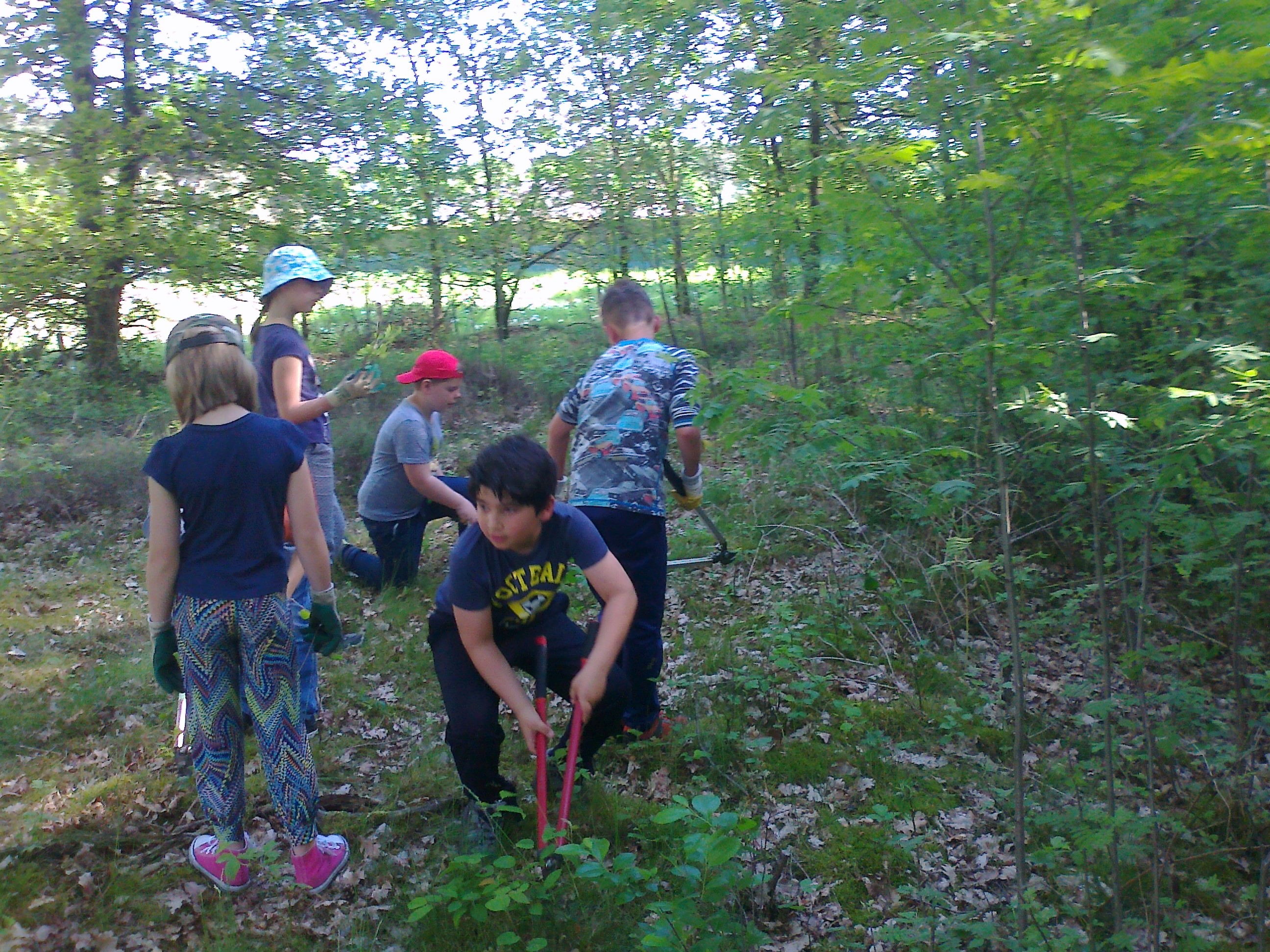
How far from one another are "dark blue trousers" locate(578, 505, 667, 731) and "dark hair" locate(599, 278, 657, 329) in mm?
871

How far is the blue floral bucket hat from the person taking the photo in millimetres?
4047

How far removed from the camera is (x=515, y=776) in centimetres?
399

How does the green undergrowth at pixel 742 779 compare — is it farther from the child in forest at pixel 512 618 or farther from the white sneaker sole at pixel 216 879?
→ the child in forest at pixel 512 618

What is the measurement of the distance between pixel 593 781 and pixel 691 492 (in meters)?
1.39

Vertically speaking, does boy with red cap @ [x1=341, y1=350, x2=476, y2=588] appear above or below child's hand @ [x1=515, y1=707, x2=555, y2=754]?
above

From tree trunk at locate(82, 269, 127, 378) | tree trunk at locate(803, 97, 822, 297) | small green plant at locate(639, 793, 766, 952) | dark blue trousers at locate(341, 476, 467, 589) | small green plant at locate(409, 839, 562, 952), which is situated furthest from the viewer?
tree trunk at locate(82, 269, 127, 378)

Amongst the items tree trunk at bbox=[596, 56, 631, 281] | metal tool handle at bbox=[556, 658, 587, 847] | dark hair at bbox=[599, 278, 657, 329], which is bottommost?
metal tool handle at bbox=[556, 658, 587, 847]

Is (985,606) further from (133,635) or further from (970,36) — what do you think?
(133,635)

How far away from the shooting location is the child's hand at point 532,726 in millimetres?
3035

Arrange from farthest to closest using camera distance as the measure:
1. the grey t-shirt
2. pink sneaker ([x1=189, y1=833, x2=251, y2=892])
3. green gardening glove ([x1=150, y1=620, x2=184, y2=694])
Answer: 1. the grey t-shirt
2. pink sneaker ([x1=189, y1=833, x2=251, y2=892])
3. green gardening glove ([x1=150, y1=620, x2=184, y2=694])

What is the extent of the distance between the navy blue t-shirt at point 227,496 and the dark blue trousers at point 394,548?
3056mm

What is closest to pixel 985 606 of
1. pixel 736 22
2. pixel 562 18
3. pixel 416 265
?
pixel 736 22

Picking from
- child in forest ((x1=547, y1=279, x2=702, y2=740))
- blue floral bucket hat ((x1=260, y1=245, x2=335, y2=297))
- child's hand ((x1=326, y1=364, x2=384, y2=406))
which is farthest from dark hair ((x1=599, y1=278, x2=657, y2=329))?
blue floral bucket hat ((x1=260, y1=245, x2=335, y2=297))

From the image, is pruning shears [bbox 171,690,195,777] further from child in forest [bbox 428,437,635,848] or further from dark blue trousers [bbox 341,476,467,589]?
dark blue trousers [bbox 341,476,467,589]
